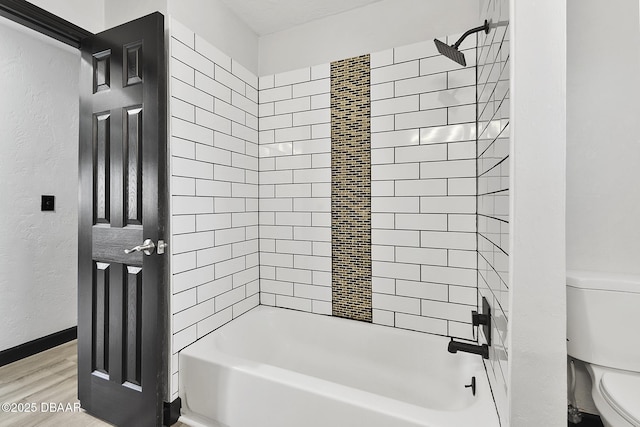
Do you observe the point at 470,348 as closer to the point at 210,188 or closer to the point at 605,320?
the point at 605,320

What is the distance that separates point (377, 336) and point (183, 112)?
1730 millimetres

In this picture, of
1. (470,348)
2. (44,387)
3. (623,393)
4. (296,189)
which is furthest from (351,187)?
(44,387)

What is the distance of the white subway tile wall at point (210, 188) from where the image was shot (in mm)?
1656

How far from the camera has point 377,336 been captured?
1.92m

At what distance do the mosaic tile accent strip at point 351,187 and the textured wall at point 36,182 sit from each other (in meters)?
2.42

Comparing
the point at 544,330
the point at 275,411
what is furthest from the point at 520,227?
the point at 275,411

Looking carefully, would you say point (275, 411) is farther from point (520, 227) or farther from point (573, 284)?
point (573, 284)

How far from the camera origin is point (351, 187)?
2.05 metres

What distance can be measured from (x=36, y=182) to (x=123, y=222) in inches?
62.8

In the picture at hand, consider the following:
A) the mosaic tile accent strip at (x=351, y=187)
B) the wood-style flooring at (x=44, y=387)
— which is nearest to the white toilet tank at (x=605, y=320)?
the mosaic tile accent strip at (x=351, y=187)

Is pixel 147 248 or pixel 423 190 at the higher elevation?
pixel 423 190

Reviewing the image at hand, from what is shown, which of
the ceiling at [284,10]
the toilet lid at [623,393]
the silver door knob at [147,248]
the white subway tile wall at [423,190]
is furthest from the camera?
the ceiling at [284,10]

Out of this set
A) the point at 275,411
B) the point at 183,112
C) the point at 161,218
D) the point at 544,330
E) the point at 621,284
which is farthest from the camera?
the point at 183,112

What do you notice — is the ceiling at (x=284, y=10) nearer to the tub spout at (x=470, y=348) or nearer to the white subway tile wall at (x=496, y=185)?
the white subway tile wall at (x=496, y=185)
